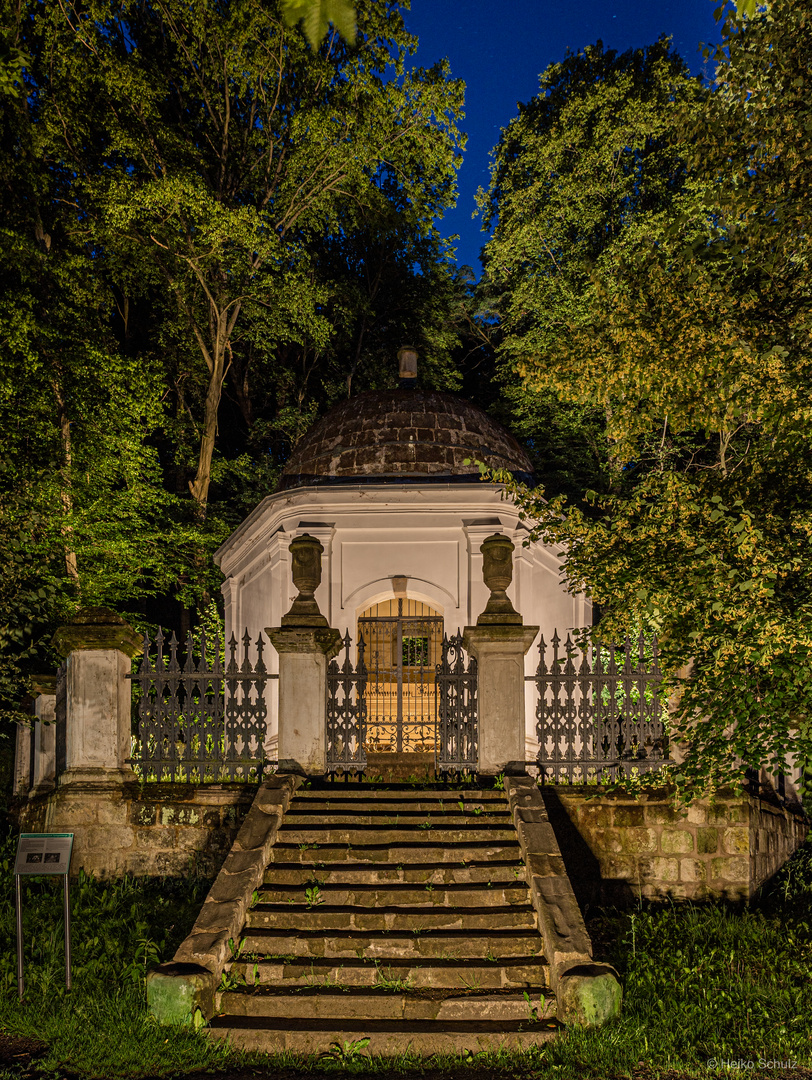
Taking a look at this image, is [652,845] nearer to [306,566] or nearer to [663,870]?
[663,870]

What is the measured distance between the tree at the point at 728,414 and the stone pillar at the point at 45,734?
6207 millimetres

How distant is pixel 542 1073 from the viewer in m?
4.96

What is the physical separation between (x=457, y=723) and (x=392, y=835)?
197cm

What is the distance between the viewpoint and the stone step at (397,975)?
590cm

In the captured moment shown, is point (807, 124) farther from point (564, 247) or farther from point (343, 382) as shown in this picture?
point (343, 382)

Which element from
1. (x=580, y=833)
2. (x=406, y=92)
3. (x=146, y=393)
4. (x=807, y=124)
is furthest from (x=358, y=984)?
(x=406, y=92)

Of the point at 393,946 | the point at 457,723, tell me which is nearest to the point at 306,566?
the point at 457,723

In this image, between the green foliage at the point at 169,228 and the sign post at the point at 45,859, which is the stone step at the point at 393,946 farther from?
the green foliage at the point at 169,228

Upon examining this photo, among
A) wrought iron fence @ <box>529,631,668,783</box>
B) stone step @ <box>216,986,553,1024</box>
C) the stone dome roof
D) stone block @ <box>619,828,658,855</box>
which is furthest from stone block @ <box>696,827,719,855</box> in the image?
the stone dome roof

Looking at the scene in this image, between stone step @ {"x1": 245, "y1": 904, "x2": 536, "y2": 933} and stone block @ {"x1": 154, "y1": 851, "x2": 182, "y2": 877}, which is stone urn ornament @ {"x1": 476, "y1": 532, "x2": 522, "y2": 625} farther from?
stone block @ {"x1": 154, "y1": 851, "x2": 182, "y2": 877}

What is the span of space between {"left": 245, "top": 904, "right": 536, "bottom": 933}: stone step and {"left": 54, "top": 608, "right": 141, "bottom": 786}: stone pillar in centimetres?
291

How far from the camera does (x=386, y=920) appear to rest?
643 cm

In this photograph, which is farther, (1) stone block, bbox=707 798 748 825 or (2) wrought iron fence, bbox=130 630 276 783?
(2) wrought iron fence, bbox=130 630 276 783

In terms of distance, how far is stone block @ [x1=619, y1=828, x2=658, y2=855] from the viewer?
28.0ft
